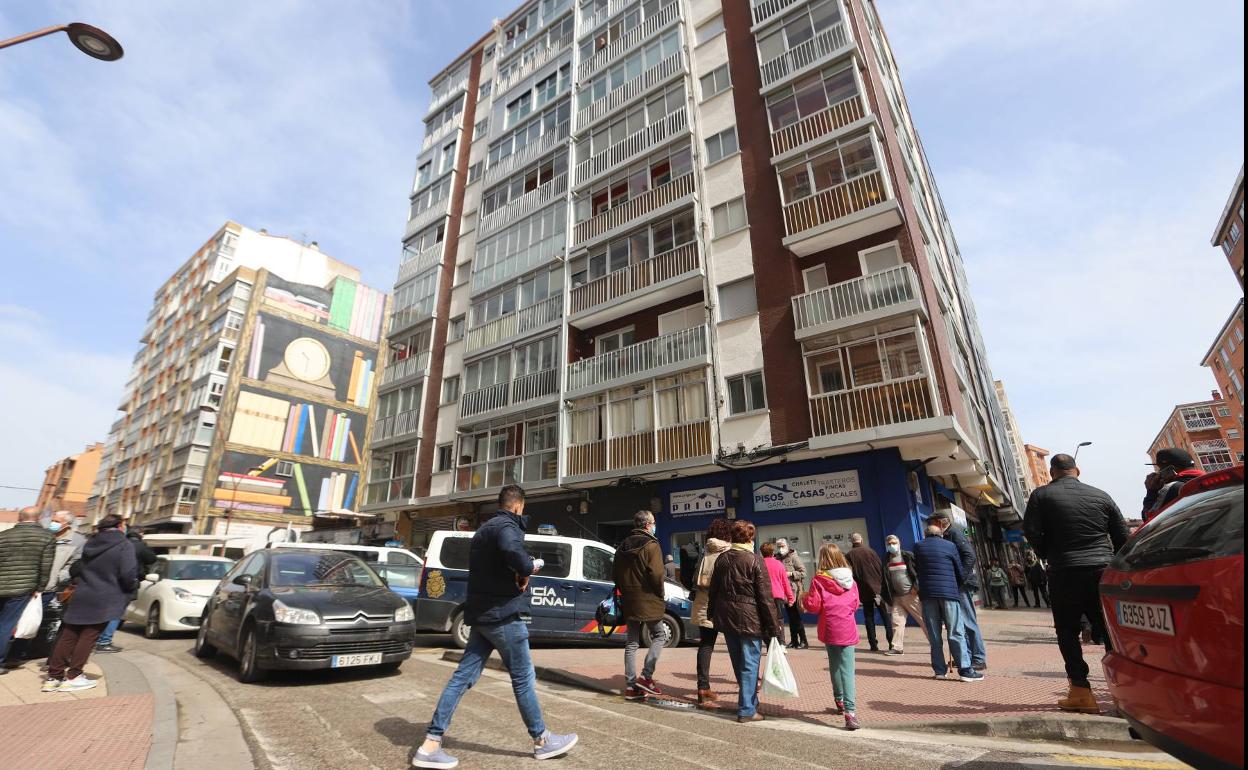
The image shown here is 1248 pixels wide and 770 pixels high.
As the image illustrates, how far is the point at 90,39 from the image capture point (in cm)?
748

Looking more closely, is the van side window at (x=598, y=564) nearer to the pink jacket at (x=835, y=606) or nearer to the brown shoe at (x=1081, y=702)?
the pink jacket at (x=835, y=606)

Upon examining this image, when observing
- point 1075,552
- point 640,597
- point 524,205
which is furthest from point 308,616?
point 524,205

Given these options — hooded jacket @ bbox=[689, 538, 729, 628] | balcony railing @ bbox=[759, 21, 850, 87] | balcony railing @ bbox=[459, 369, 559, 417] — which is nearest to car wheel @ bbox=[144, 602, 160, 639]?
hooded jacket @ bbox=[689, 538, 729, 628]

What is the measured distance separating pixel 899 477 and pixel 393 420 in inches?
835

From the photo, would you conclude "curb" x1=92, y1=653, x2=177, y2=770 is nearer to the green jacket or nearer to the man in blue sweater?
the green jacket

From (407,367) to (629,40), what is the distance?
16.9m

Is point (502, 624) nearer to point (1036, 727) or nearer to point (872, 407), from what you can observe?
point (1036, 727)

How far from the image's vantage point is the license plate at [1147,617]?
248 centimetres

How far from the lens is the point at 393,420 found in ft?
88.6

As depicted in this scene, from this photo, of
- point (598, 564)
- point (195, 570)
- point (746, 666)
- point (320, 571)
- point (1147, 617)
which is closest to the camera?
point (1147, 617)

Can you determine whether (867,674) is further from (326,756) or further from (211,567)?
(211,567)

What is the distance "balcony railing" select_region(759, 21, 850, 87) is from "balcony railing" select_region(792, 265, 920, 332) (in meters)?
7.52

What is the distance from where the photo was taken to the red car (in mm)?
2094

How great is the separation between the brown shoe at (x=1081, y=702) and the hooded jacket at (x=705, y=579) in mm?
2907
